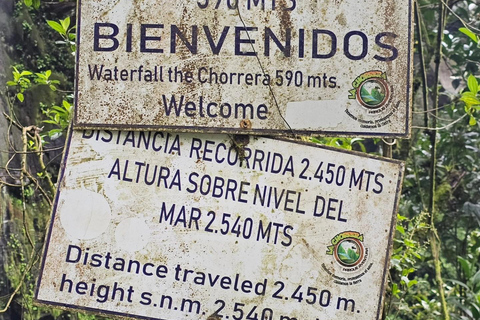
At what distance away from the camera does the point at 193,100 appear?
1.31 m

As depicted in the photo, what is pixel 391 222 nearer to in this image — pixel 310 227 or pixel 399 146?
pixel 310 227

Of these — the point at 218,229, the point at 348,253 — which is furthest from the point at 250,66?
the point at 348,253

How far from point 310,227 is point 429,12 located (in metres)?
2.19

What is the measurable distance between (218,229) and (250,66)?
40cm

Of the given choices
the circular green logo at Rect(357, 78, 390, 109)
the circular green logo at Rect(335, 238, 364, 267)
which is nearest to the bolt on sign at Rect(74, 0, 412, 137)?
the circular green logo at Rect(357, 78, 390, 109)

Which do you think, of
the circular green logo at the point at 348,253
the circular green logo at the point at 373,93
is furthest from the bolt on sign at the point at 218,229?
the circular green logo at the point at 373,93

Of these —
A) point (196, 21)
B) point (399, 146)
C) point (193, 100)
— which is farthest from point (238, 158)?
point (399, 146)

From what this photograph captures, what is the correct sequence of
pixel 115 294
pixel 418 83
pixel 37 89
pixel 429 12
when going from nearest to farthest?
pixel 115 294 → pixel 37 89 → pixel 429 12 → pixel 418 83

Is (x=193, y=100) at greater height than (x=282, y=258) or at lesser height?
greater

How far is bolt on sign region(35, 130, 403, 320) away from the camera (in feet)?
4.28

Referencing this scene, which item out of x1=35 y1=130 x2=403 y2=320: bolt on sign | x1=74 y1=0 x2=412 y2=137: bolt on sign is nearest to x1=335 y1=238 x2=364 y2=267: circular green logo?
x1=35 y1=130 x2=403 y2=320: bolt on sign

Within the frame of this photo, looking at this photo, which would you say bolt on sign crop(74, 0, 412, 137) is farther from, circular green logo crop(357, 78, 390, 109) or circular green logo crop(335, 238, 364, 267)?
circular green logo crop(335, 238, 364, 267)

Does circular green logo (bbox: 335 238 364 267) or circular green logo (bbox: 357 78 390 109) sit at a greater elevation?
circular green logo (bbox: 357 78 390 109)

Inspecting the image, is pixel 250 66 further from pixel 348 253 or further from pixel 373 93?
pixel 348 253
